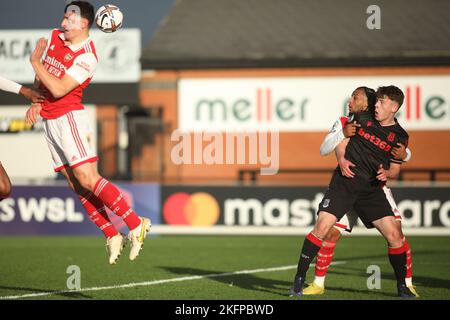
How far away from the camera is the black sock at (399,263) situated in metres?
9.99

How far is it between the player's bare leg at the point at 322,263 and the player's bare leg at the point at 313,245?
211mm

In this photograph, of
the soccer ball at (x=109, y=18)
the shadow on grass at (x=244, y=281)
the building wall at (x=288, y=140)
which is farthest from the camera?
the building wall at (x=288, y=140)

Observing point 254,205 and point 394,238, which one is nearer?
point 394,238

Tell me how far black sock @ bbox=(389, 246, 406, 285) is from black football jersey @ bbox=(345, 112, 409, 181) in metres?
0.77

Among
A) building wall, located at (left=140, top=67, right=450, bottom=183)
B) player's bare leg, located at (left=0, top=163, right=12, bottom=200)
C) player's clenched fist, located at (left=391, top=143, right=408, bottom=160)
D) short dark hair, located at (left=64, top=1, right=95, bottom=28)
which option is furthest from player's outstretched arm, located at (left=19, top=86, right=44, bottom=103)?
building wall, located at (left=140, top=67, right=450, bottom=183)

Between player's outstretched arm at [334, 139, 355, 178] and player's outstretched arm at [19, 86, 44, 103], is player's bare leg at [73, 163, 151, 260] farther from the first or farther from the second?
player's outstretched arm at [334, 139, 355, 178]

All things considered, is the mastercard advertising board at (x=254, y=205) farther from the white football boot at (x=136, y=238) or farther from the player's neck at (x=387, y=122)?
the white football boot at (x=136, y=238)

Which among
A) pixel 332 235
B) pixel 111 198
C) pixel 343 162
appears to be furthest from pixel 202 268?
pixel 343 162

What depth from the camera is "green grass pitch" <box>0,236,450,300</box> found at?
10313 mm

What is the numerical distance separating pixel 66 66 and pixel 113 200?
4.43 ft

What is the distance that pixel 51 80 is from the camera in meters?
9.51

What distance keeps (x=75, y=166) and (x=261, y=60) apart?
68.4 feet

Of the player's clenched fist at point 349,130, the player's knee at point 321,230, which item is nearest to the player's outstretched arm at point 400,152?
the player's clenched fist at point 349,130

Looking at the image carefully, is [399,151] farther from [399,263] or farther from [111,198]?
[111,198]
